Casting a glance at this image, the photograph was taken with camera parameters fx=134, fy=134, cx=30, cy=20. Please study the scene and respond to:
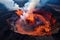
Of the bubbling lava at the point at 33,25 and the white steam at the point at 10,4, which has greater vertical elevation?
the white steam at the point at 10,4

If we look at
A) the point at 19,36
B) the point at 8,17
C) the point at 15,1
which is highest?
the point at 15,1

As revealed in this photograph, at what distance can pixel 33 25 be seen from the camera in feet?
3.33

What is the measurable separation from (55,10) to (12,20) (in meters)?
0.34

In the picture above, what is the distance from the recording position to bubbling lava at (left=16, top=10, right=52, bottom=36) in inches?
39.6

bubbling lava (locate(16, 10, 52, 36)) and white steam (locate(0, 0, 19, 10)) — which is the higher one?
white steam (locate(0, 0, 19, 10))

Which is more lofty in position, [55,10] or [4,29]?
[55,10]

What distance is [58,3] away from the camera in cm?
105

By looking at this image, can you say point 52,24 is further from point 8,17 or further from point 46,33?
point 8,17

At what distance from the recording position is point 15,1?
40.4 inches

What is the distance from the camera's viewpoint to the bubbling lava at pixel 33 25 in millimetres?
1005

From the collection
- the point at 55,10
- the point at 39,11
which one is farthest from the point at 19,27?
the point at 55,10

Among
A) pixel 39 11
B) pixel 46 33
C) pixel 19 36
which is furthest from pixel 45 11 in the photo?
pixel 19 36

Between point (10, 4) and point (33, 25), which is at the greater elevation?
point (10, 4)

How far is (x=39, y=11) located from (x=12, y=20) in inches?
8.6
